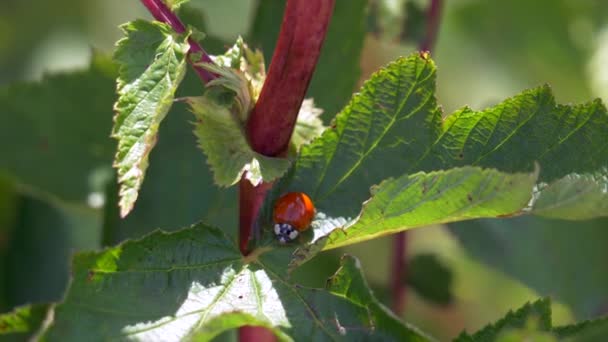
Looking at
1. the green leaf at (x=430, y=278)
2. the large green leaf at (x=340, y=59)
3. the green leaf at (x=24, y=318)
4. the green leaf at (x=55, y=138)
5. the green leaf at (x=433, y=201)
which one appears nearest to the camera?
the green leaf at (x=433, y=201)

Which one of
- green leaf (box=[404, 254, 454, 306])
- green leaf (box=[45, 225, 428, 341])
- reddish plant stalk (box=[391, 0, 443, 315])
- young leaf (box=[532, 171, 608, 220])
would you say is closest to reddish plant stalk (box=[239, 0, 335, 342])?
green leaf (box=[45, 225, 428, 341])

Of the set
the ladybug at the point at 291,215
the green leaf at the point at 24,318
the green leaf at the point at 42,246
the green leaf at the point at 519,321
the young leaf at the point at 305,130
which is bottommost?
the green leaf at the point at 42,246

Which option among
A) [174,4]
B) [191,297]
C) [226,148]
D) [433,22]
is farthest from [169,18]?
[433,22]

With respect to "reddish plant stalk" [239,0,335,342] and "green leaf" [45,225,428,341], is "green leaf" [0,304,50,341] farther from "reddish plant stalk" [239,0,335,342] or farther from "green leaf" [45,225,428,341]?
"reddish plant stalk" [239,0,335,342]

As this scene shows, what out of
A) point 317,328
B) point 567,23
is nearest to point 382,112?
point 317,328

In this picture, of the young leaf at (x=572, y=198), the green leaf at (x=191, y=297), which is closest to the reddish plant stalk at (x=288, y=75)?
the green leaf at (x=191, y=297)

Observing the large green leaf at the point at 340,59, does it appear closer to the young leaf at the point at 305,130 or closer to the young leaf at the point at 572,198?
the young leaf at the point at 305,130

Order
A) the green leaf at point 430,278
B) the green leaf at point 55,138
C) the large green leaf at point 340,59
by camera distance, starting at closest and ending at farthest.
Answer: the large green leaf at point 340,59
the green leaf at point 55,138
the green leaf at point 430,278

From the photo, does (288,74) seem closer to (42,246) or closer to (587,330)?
(587,330)
